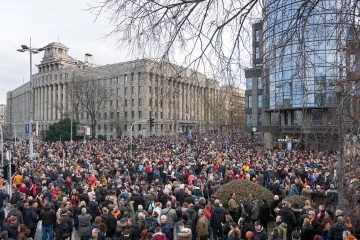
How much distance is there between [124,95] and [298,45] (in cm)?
8403

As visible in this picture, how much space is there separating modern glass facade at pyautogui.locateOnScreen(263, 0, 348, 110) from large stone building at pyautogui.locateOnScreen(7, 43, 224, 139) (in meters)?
0.88

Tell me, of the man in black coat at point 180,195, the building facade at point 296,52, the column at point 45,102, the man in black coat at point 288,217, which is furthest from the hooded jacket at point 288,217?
the column at point 45,102

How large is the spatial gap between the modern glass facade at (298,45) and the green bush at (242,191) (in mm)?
9563

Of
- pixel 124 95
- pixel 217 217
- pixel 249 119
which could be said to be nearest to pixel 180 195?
pixel 217 217

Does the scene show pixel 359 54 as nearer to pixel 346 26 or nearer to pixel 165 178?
pixel 346 26

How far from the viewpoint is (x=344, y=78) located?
18.0 feet

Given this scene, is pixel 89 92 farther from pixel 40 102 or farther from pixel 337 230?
pixel 337 230

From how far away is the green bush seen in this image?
14.2m

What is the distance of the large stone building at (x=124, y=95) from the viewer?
5.07 metres

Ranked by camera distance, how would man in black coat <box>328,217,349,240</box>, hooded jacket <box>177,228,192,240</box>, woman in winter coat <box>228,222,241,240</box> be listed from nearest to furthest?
1. man in black coat <box>328,217,349,240</box>
2. hooded jacket <box>177,228,192,240</box>
3. woman in winter coat <box>228,222,241,240</box>

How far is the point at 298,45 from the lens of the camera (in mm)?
4820

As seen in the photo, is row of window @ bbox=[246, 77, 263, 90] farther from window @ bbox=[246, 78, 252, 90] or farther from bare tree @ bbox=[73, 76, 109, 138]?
bare tree @ bbox=[73, 76, 109, 138]

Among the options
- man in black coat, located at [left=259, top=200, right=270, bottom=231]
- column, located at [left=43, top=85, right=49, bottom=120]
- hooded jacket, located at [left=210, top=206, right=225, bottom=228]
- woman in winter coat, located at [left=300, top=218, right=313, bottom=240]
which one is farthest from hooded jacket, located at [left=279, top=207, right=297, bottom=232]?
column, located at [left=43, top=85, right=49, bottom=120]

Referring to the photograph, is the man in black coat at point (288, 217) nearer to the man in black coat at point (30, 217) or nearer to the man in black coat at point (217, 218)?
the man in black coat at point (217, 218)
